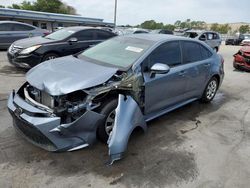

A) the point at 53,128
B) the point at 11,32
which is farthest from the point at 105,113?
the point at 11,32

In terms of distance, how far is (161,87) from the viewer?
13.5 feet

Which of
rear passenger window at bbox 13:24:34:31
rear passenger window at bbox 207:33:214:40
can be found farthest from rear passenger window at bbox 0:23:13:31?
rear passenger window at bbox 207:33:214:40

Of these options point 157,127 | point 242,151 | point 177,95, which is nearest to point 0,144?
point 157,127

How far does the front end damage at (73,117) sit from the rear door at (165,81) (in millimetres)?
527

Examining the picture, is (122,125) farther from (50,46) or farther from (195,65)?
(50,46)

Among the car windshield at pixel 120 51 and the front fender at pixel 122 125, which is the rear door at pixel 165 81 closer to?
the car windshield at pixel 120 51

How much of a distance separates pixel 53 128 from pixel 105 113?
70 cm

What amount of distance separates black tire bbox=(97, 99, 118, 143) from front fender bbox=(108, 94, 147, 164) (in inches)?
8.5

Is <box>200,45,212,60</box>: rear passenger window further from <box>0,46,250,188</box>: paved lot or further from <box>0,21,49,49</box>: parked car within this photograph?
<box>0,21,49,49</box>: parked car

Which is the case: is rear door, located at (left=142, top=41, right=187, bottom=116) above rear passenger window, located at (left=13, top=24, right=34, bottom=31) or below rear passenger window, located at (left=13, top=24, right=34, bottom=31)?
above

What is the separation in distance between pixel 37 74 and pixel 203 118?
3.22 meters

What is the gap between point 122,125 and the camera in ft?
10.3

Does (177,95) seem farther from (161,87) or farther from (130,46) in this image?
(130,46)

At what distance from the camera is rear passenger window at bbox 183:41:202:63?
4.78 m
